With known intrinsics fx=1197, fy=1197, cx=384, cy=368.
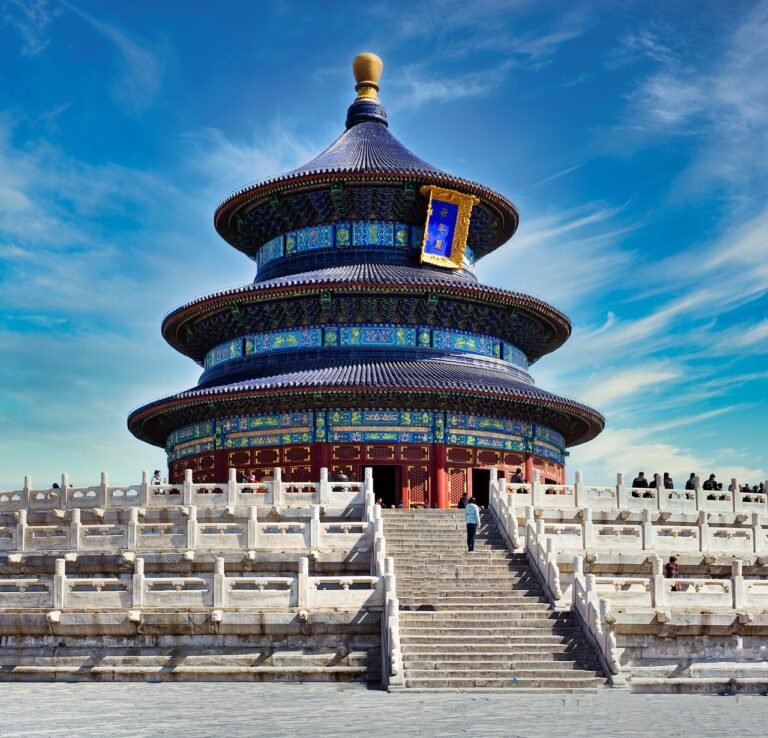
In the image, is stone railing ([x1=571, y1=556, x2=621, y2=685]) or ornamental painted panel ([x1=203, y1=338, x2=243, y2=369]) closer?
stone railing ([x1=571, y1=556, x2=621, y2=685])

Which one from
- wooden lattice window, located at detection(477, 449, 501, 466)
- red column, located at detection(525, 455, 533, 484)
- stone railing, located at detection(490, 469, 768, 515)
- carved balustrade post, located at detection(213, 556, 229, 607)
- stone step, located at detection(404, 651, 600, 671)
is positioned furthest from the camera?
red column, located at detection(525, 455, 533, 484)

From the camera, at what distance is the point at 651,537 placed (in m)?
25.5

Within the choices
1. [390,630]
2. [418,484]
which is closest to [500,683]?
[390,630]

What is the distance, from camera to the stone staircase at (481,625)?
63.8 ft

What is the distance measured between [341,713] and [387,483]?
24.5m

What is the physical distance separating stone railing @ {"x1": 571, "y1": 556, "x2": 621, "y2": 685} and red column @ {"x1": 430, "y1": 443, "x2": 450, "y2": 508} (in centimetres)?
1720

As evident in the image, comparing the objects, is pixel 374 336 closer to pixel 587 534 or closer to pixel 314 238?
pixel 314 238

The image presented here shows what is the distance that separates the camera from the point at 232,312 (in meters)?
43.5

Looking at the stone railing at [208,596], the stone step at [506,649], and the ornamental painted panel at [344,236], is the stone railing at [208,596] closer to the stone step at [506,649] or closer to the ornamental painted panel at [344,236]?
the stone step at [506,649]

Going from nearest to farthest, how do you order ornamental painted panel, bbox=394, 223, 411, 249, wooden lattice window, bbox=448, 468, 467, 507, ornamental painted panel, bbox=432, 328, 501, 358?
1. wooden lattice window, bbox=448, 468, 467, 507
2. ornamental painted panel, bbox=432, 328, 501, 358
3. ornamental painted panel, bbox=394, 223, 411, 249

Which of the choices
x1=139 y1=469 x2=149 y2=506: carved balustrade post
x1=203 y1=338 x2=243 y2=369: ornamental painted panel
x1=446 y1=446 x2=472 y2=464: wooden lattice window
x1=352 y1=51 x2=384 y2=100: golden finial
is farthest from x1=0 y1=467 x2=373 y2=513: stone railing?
x1=352 y1=51 x2=384 y2=100: golden finial

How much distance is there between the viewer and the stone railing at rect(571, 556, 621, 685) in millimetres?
19812

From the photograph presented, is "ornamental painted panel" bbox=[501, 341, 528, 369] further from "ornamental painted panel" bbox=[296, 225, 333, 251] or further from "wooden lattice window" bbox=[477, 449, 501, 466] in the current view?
"ornamental painted panel" bbox=[296, 225, 333, 251]

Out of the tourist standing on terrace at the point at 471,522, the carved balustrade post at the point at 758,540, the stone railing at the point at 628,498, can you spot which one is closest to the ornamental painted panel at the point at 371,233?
the stone railing at the point at 628,498
